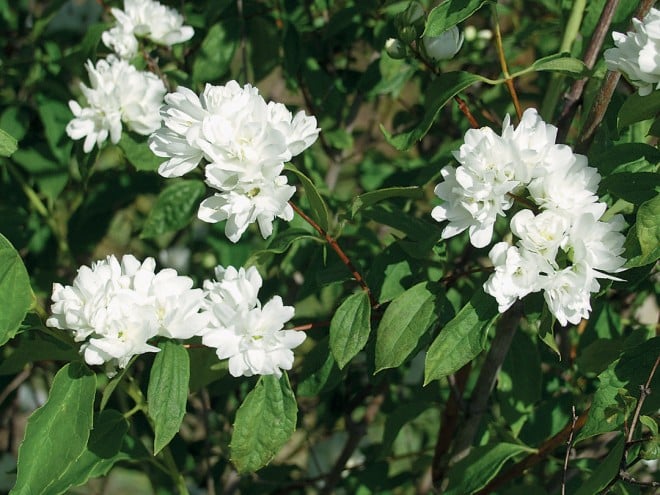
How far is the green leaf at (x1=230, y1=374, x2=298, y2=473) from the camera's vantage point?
1.36 meters

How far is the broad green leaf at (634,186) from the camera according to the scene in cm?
126

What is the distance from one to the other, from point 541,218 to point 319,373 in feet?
1.83

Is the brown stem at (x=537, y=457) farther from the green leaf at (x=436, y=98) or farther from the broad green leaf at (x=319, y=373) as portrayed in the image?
the green leaf at (x=436, y=98)

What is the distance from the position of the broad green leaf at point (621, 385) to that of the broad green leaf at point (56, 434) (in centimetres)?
72

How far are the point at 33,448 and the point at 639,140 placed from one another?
1.11 meters

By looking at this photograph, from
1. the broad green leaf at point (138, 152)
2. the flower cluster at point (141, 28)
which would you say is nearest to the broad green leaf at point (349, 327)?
the broad green leaf at point (138, 152)

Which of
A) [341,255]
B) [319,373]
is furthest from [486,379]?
Result: [341,255]

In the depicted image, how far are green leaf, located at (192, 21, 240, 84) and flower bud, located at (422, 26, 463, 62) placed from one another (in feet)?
2.16

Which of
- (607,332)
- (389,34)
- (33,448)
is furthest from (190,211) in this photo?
(607,332)

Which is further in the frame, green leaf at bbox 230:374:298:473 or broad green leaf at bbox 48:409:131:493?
broad green leaf at bbox 48:409:131:493

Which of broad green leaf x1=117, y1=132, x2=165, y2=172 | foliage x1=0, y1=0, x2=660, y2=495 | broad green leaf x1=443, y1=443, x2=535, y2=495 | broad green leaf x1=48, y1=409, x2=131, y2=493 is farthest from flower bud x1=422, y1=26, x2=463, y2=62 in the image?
broad green leaf x1=48, y1=409, x2=131, y2=493

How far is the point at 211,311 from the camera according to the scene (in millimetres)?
1306

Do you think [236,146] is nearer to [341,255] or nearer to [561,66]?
[341,255]

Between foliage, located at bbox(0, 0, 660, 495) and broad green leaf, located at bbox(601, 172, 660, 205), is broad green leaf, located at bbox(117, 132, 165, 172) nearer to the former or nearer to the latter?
foliage, located at bbox(0, 0, 660, 495)
